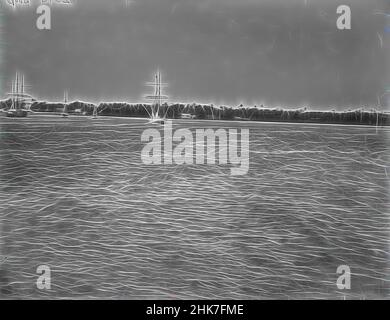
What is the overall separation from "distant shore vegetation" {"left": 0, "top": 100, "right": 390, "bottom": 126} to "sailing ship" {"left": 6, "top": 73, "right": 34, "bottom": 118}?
72mm

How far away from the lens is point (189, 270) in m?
2.69

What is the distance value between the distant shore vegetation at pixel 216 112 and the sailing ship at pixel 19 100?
0.24 feet

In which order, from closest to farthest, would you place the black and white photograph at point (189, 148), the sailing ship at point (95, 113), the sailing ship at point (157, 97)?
1. the black and white photograph at point (189, 148)
2. the sailing ship at point (157, 97)
3. the sailing ship at point (95, 113)

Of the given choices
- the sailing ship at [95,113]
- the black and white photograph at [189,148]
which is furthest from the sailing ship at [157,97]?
the sailing ship at [95,113]

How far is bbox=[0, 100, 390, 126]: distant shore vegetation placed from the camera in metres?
2.89

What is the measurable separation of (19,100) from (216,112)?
6.76 feet

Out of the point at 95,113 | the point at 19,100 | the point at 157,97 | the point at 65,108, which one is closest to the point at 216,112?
the point at 157,97

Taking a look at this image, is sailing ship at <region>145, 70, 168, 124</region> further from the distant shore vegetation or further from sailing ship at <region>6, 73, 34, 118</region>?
sailing ship at <region>6, 73, 34, 118</region>

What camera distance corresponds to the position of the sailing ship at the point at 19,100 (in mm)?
2697

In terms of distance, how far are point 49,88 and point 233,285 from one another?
2.79 meters

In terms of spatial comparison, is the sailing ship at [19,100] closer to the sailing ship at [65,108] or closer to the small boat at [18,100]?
the small boat at [18,100]

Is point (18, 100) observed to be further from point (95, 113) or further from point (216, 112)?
point (216, 112)

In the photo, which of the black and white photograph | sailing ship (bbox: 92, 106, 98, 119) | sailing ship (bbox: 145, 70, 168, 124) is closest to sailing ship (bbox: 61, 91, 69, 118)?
the black and white photograph

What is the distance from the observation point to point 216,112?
118 inches
